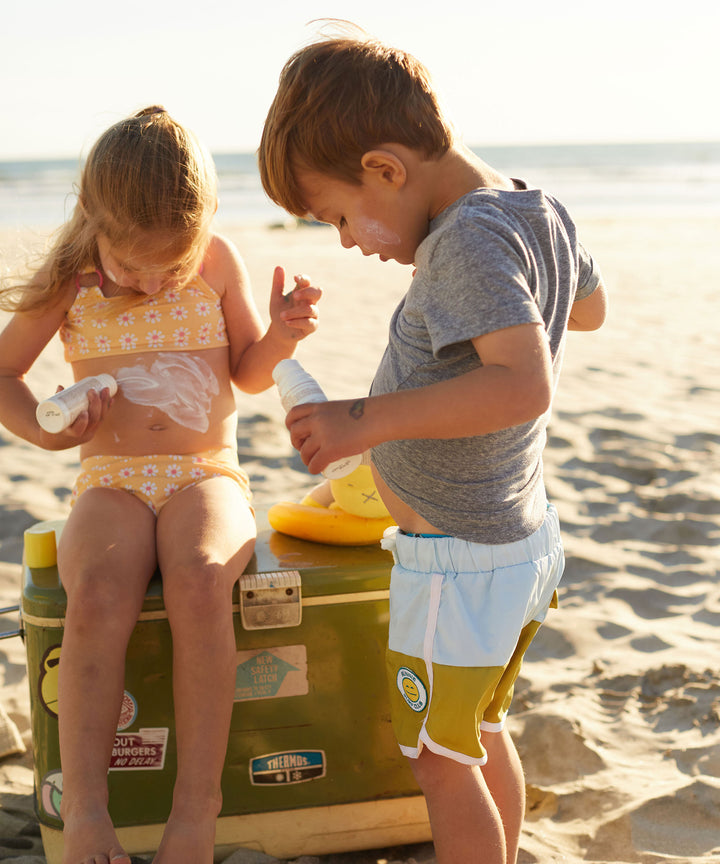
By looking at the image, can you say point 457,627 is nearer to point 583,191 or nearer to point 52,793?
point 52,793

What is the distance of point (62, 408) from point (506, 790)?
1064mm

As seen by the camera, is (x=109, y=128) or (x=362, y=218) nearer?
(x=362, y=218)

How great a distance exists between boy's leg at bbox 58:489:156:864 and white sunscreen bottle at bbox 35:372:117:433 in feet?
0.62

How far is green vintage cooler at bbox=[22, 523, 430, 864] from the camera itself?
170 centimetres

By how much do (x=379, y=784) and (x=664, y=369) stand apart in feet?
12.7

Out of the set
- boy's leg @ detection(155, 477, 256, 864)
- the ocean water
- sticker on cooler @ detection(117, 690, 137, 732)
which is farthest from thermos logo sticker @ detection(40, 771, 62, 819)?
the ocean water

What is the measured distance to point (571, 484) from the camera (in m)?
3.58

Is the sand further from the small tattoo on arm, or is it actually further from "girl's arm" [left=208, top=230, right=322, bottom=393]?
the small tattoo on arm

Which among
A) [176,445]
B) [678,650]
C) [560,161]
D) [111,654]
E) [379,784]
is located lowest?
[560,161]

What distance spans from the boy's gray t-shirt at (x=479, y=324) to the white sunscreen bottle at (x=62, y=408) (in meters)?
0.59

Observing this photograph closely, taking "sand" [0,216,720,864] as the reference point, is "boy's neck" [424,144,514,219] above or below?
above

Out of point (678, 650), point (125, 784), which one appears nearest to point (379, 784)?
point (125, 784)

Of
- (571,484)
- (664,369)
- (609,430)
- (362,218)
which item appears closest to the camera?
(362,218)

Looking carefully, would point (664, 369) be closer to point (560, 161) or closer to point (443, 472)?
point (443, 472)
